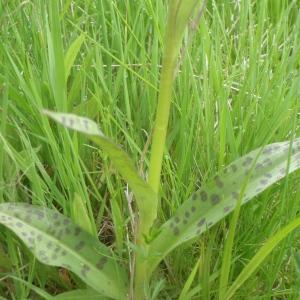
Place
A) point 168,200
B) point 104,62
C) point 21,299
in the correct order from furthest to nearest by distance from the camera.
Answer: point 104,62, point 168,200, point 21,299

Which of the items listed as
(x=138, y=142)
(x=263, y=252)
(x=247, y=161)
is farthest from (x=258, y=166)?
(x=138, y=142)

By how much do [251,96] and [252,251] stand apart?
28cm

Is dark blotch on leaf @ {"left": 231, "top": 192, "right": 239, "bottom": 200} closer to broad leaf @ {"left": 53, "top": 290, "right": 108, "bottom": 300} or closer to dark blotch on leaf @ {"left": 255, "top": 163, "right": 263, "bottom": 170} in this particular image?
dark blotch on leaf @ {"left": 255, "top": 163, "right": 263, "bottom": 170}

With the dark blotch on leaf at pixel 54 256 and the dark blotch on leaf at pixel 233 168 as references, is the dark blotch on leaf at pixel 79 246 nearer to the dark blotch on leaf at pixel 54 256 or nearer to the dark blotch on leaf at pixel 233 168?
the dark blotch on leaf at pixel 54 256

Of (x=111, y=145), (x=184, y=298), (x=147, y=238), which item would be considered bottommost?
(x=184, y=298)

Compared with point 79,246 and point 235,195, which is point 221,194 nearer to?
point 235,195

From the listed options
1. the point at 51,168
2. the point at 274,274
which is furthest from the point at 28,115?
the point at 274,274

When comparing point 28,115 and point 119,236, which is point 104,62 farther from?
point 119,236

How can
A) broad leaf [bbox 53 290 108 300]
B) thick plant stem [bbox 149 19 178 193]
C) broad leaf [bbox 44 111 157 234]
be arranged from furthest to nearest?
broad leaf [bbox 53 290 108 300], thick plant stem [bbox 149 19 178 193], broad leaf [bbox 44 111 157 234]

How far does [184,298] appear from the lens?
2.45 ft

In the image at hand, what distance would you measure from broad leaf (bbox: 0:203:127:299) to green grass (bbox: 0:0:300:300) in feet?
0.08

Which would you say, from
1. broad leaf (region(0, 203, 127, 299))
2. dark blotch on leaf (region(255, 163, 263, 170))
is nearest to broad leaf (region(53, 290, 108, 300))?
broad leaf (region(0, 203, 127, 299))

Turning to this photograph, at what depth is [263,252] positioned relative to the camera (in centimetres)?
70

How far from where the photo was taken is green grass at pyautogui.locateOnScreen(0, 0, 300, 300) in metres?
0.79
